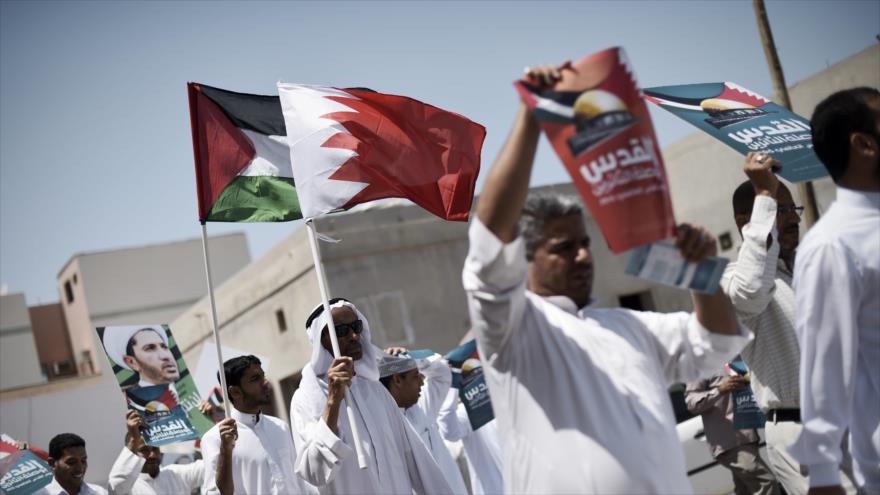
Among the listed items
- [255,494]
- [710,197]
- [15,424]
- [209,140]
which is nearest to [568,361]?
[209,140]

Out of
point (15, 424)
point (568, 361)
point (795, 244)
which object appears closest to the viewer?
point (568, 361)

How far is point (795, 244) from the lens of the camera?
5641mm

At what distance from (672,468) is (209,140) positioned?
183 inches

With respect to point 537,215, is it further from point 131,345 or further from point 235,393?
point 131,345

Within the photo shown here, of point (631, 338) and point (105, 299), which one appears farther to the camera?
point (105, 299)

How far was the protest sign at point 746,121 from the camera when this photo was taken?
197 inches

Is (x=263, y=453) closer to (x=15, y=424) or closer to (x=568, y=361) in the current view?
(x=568, y=361)

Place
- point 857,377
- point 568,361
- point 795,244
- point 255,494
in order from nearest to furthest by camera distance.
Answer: point 568,361
point 857,377
point 795,244
point 255,494

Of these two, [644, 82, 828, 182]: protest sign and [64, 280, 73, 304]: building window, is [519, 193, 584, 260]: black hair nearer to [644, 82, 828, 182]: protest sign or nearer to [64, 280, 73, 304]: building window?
[644, 82, 828, 182]: protest sign

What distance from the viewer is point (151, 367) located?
9.98m

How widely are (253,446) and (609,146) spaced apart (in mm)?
5378

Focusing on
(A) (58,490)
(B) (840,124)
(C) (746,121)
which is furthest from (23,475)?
(B) (840,124)

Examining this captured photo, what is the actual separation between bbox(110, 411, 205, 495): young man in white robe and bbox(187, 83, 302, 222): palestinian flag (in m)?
3.09

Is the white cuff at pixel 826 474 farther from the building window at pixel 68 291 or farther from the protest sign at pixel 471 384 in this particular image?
the building window at pixel 68 291
